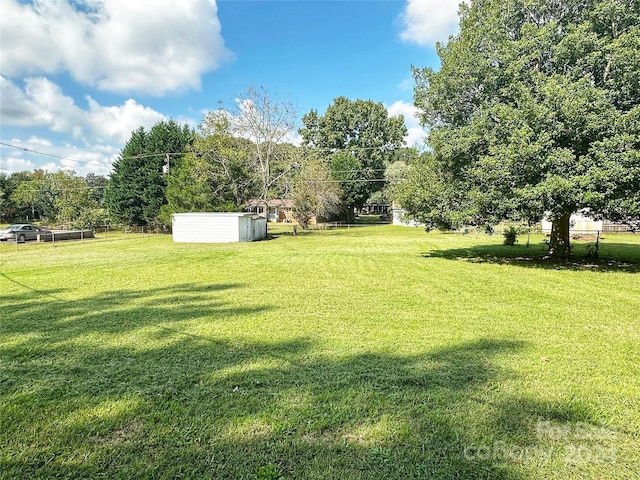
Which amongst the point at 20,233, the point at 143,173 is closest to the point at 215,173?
the point at 143,173

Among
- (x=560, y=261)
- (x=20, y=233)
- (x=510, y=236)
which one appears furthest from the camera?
(x=20, y=233)

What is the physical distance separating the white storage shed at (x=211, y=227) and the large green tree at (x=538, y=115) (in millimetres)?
11729

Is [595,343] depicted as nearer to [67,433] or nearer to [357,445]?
[357,445]

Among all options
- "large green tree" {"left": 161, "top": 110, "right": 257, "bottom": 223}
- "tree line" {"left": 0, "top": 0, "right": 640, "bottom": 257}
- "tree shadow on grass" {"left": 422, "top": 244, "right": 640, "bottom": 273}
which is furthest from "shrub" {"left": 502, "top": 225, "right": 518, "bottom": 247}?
"large green tree" {"left": 161, "top": 110, "right": 257, "bottom": 223}

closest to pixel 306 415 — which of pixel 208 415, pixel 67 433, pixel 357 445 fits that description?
pixel 357 445

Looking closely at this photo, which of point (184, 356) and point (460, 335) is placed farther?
point (460, 335)

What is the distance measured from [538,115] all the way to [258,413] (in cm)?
952

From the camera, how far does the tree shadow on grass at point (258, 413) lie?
2.12 metres

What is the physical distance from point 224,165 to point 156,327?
2096 centimetres

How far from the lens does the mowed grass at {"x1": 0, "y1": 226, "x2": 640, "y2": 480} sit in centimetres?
216

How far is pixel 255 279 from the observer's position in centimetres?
841

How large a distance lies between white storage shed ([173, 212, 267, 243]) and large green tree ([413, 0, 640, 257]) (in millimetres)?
11729

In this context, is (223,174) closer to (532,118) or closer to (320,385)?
(532,118)

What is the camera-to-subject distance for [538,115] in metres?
8.73
